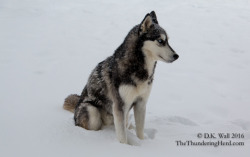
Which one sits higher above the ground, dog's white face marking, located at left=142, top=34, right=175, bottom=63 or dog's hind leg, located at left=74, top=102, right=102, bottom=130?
dog's white face marking, located at left=142, top=34, right=175, bottom=63

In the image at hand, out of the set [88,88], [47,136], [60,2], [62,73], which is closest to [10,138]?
[47,136]

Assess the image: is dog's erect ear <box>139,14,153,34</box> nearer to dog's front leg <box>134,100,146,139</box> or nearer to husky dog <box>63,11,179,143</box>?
husky dog <box>63,11,179,143</box>

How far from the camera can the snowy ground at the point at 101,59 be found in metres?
3.50

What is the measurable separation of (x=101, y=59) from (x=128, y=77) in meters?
4.03

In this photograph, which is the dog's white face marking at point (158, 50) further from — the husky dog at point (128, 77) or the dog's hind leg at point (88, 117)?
the dog's hind leg at point (88, 117)

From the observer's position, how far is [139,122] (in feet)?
12.8

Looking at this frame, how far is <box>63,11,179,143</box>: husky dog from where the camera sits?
3455 millimetres

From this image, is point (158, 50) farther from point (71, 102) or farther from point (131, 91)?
point (71, 102)

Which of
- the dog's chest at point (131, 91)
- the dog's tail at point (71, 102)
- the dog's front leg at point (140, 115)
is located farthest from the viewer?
the dog's tail at point (71, 102)

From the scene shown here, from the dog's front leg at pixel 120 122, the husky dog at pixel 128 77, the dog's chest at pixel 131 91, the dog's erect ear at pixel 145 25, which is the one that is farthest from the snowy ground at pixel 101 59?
the dog's erect ear at pixel 145 25

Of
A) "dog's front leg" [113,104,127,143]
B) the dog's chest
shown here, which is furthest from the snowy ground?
the dog's chest

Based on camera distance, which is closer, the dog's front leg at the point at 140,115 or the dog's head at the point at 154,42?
the dog's head at the point at 154,42

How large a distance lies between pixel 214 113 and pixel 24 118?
3121 millimetres

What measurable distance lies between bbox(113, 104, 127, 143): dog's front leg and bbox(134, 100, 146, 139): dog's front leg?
284 mm
